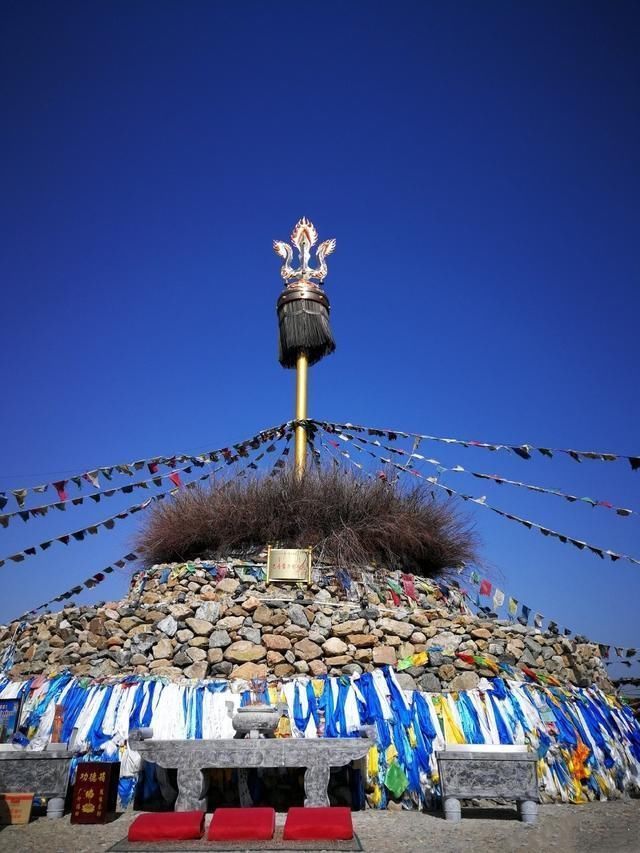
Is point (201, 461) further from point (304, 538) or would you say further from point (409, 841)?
point (409, 841)

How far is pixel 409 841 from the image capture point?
231 inches

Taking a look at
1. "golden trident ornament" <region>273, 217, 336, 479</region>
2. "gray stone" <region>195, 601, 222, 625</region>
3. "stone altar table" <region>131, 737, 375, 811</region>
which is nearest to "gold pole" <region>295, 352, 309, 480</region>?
"golden trident ornament" <region>273, 217, 336, 479</region>

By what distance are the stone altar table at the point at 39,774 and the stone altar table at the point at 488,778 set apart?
172 inches

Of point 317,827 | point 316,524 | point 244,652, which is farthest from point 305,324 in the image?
point 317,827

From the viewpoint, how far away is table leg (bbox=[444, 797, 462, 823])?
22.5 ft

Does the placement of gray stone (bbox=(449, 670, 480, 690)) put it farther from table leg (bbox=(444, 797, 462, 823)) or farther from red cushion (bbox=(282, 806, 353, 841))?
red cushion (bbox=(282, 806, 353, 841))

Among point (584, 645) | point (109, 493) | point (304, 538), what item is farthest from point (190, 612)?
point (584, 645)

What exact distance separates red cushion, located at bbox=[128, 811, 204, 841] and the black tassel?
10173 millimetres

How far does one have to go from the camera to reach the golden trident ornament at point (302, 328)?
1405 centimetres

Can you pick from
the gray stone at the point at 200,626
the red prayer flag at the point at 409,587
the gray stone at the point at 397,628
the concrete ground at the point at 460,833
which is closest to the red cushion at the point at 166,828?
the concrete ground at the point at 460,833

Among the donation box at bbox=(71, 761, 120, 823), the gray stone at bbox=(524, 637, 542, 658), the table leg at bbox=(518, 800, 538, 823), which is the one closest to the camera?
the donation box at bbox=(71, 761, 120, 823)

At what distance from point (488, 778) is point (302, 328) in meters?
9.94

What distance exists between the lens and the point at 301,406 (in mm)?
13992

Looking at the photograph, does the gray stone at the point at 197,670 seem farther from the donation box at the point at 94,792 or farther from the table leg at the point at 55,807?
the table leg at the point at 55,807
